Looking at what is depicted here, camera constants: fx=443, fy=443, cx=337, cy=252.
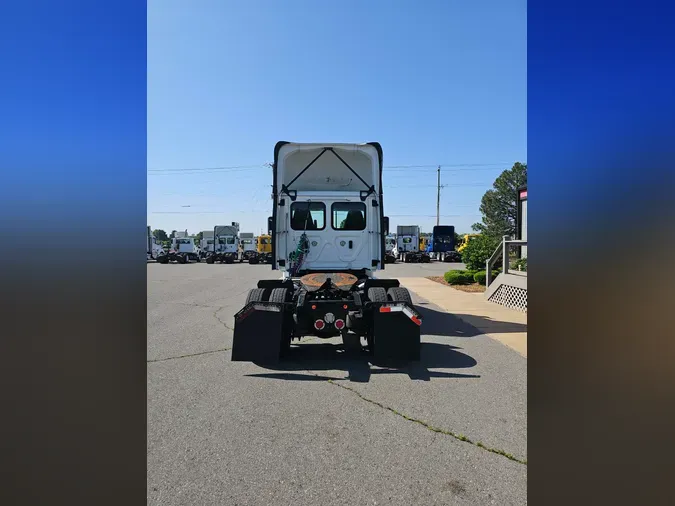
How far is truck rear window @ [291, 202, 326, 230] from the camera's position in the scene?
860cm

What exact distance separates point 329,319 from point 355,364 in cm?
73

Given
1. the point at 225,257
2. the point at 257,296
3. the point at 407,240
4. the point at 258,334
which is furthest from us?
the point at 407,240

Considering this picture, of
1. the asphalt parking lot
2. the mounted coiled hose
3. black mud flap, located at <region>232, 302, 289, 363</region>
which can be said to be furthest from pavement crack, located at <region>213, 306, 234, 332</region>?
black mud flap, located at <region>232, 302, 289, 363</region>

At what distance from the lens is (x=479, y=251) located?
727 inches

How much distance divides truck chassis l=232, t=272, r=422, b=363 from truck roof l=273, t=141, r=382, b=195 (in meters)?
2.28

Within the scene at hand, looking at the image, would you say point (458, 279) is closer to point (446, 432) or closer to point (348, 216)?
point (348, 216)

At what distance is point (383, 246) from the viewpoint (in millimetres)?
8719

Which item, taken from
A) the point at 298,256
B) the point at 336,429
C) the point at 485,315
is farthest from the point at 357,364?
the point at 485,315

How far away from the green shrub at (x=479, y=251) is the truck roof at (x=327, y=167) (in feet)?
34.5

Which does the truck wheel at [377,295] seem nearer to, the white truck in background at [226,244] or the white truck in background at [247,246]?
the white truck in background at [226,244]
